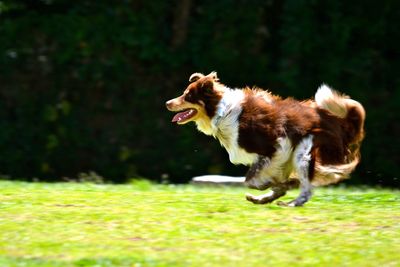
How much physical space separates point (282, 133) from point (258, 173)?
1.76ft

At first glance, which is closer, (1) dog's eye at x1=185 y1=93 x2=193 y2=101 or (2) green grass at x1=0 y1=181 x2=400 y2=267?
(2) green grass at x1=0 y1=181 x2=400 y2=267

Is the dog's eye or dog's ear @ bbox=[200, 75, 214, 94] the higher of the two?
dog's ear @ bbox=[200, 75, 214, 94]

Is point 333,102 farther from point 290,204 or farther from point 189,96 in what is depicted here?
point 189,96

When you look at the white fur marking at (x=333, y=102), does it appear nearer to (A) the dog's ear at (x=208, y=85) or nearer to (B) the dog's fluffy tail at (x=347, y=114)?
(B) the dog's fluffy tail at (x=347, y=114)

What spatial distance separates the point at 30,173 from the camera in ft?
66.9

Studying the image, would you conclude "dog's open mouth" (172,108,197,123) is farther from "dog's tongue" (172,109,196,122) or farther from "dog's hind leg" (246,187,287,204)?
"dog's hind leg" (246,187,287,204)

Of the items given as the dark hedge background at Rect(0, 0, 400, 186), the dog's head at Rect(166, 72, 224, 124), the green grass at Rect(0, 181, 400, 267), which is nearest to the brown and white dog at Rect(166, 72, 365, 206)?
the dog's head at Rect(166, 72, 224, 124)

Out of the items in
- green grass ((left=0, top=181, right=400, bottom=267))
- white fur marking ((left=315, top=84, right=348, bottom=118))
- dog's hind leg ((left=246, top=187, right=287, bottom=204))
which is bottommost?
green grass ((left=0, top=181, right=400, bottom=267))

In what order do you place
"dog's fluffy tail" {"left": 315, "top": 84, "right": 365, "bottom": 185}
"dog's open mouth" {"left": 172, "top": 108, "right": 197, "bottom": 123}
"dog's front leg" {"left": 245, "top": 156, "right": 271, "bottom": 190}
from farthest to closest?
"dog's open mouth" {"left": 172, "top": 108, "right": 197, "bottom": 123} → "dog's fluffy tail" {"left": 315, "top": 84, "right": 365, "bottom": 185} → "dog's front leg" {"left": 245, "top": 156, "right": 271, "bottom": 190}

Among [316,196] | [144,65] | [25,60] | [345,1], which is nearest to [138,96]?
[144,65]

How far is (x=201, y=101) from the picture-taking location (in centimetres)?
1037

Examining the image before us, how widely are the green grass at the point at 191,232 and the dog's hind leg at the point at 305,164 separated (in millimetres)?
262

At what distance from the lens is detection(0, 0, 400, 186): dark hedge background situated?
65.0 feet

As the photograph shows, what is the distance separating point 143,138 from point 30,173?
109 inches
